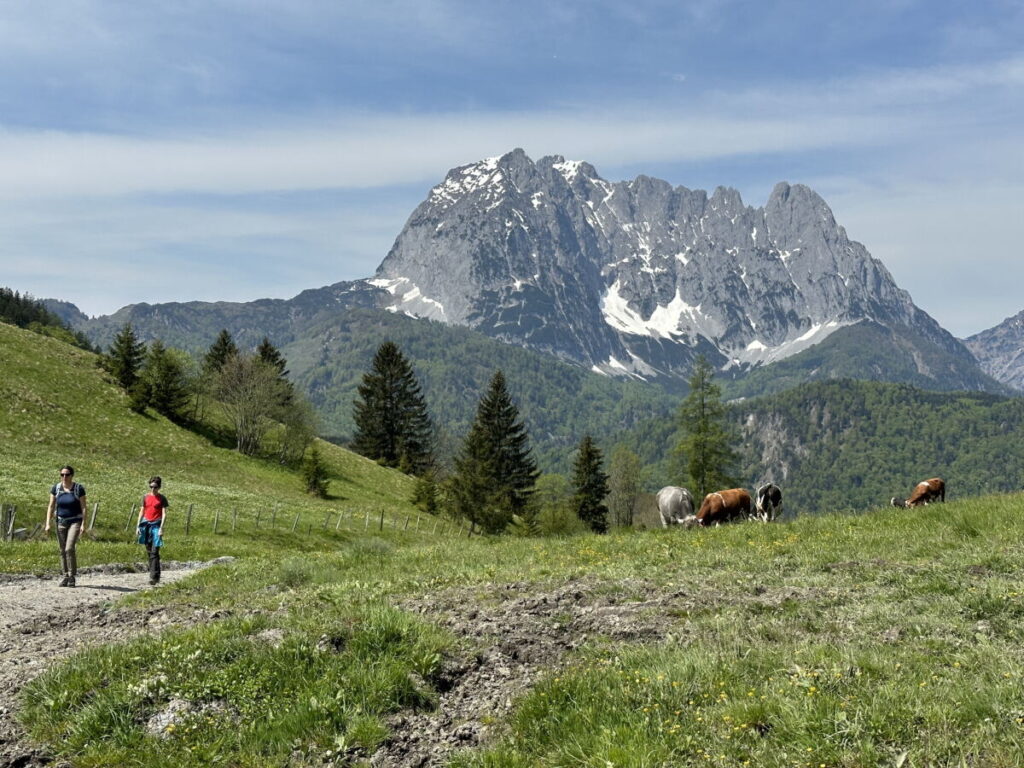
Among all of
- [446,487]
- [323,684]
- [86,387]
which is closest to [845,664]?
[323,684]

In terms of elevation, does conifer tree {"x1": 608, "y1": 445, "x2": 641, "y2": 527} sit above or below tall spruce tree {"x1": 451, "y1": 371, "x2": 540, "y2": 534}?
below

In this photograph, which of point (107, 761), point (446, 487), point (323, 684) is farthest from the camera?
point (446, 487)

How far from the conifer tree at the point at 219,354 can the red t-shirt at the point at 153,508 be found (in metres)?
62.8

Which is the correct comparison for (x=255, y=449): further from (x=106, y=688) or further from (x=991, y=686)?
(x=991, y=686)

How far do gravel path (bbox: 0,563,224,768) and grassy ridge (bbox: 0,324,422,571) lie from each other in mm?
5751

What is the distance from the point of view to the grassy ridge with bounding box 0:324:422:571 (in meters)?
34.4

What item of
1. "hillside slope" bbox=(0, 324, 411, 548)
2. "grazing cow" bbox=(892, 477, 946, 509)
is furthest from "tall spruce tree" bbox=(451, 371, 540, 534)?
"grazing cow" bbox=(892, 477, 946, 509)

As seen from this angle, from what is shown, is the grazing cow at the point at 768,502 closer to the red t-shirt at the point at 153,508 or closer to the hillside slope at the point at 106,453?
the red t-shirt at the point at 153,508

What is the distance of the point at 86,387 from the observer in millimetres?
64750

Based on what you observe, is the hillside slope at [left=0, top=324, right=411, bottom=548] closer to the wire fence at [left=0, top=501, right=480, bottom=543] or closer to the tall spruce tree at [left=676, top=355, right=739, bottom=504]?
the wire fence at [left=0, top=501, right=480, bottom=543]

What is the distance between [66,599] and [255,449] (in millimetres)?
59067

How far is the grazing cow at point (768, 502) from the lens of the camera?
99.0 feet

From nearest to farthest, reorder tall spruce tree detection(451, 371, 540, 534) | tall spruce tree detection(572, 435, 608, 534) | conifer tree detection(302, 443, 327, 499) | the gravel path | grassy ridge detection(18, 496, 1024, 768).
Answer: grassy ridge detection(18, 496, 1024, 768) → the gravel path → conifer tree detection(302, 443, 327, 499) → tall spruce tree detection(451, 371, 540, 534) → tall spruce tree detection(572, 435, 608, 534)

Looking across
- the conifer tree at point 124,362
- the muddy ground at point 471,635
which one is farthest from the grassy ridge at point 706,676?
the conifer tree at point 124,362
